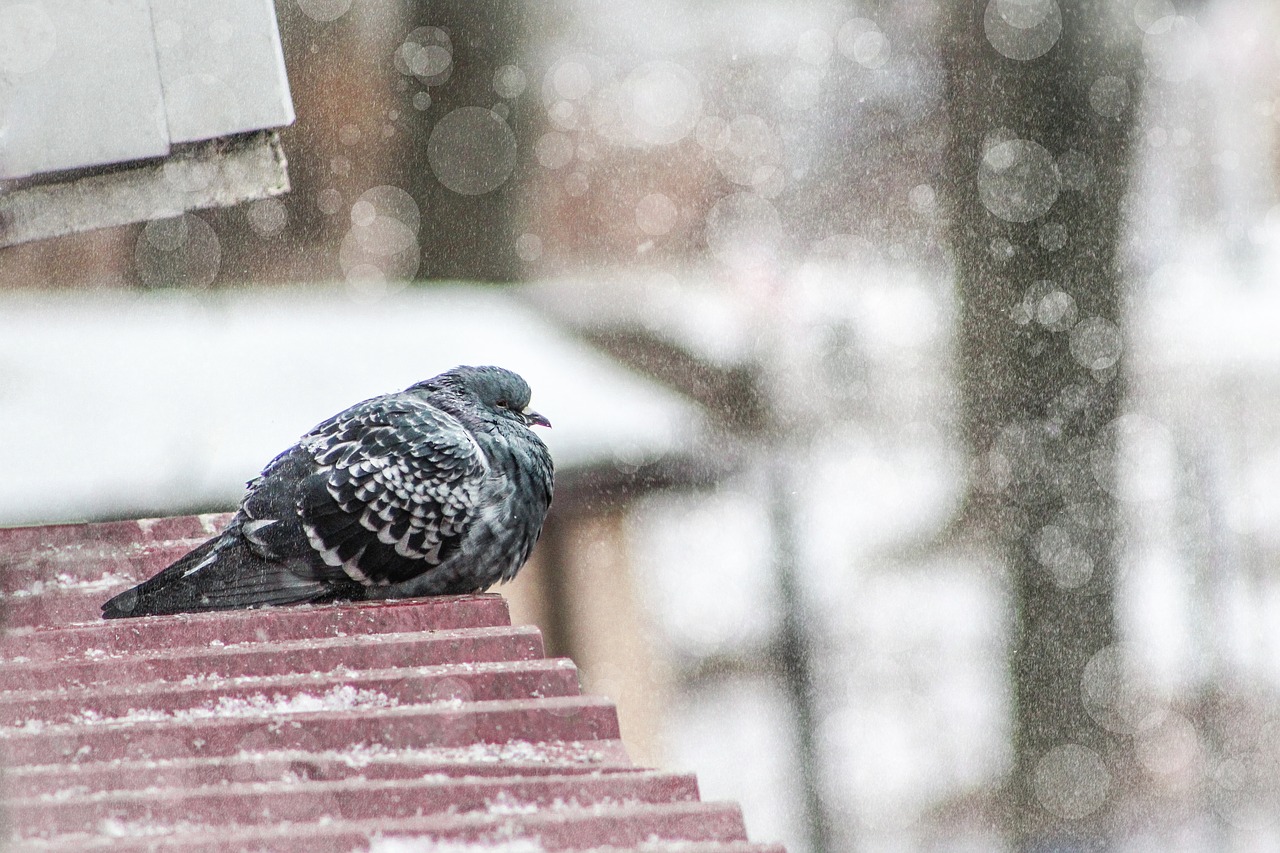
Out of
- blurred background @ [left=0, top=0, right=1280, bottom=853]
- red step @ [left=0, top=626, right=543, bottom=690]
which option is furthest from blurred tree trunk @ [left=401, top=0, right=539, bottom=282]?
red step @ [left=0, top=626, right=543, bottom=690]

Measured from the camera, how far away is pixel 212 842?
1506 millimetres

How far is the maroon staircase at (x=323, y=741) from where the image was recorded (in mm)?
1574

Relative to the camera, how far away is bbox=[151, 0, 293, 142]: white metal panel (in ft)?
9.48

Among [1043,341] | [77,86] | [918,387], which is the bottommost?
[918,387]

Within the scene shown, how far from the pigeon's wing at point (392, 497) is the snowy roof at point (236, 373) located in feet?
12.4

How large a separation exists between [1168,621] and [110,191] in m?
9.36

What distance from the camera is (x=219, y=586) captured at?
258 centimetres

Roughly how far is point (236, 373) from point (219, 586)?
455cm

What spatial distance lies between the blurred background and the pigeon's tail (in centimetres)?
541

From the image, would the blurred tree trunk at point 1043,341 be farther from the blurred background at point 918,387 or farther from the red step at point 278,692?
the red step at point 278,692

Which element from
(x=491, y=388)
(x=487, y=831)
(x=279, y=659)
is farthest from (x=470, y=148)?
(x=487, y=831)

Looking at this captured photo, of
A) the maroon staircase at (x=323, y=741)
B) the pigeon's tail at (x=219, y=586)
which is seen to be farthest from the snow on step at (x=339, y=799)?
the pigeon's tail at (x=219, y=586)

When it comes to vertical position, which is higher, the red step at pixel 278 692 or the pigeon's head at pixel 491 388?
the pigeon's head at pixel 491 388

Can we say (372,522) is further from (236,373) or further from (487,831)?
(236,373)
